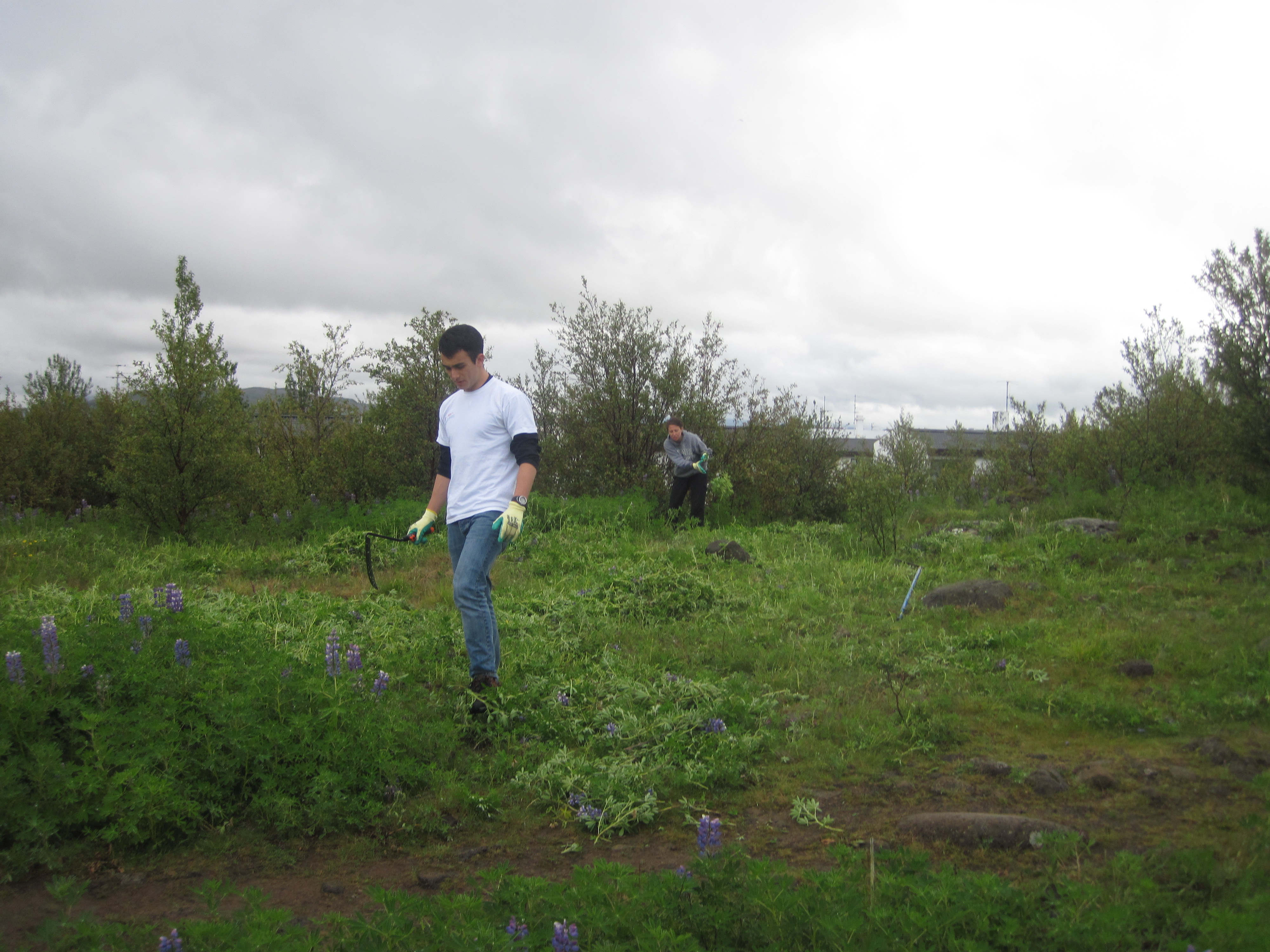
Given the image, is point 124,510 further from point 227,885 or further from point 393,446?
point 227,885

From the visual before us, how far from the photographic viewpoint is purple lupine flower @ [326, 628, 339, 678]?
370 centimetres

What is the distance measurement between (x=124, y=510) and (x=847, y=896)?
32.6 ft

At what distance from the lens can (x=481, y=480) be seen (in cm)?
421

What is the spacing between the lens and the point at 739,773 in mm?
3541

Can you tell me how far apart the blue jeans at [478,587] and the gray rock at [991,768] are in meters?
2.35

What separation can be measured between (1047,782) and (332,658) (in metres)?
3.13

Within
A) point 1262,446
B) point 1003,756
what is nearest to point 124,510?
point 1003,756

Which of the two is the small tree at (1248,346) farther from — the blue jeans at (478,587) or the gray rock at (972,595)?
the blue jeans at (478,587)

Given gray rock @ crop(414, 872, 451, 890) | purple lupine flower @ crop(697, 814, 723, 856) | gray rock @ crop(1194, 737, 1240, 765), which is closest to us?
purple lupine flower @ crop(697, 814, 723, 856)

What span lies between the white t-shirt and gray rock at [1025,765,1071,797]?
269 centimetres

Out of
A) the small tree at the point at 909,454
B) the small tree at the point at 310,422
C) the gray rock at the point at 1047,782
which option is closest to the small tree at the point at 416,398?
the small tree at the point at 310,422

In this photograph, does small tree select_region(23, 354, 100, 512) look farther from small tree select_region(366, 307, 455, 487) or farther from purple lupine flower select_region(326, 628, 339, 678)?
purple lupine flower select_region(326, 628, 339, 678)

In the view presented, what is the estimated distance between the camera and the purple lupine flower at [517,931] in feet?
6.61

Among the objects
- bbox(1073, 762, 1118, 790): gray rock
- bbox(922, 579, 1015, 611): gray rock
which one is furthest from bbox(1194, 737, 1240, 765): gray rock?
bbox(922, 579, 1015, 611): gray rock
